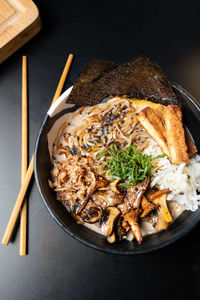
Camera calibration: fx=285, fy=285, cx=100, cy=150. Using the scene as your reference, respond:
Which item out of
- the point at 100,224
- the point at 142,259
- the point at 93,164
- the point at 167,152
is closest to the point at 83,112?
the point at 93,164

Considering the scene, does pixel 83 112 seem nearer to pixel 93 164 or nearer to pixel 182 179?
pixel 93 164

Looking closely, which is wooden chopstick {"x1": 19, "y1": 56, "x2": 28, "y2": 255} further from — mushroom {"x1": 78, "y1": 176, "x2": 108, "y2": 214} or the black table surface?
mushroom {"x1": 78, "y1": 176, "x2": 108, "y2": 214}

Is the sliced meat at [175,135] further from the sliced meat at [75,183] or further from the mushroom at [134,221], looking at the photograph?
the sliced meat at [75,183]

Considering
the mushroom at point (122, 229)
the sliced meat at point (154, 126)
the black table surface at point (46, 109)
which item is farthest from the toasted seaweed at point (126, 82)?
the mushroom at point (122, 229)
